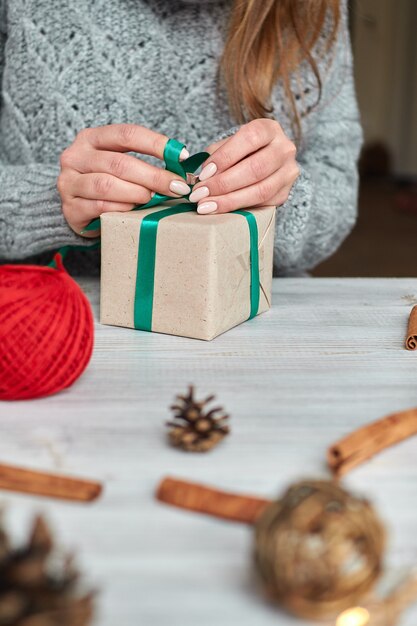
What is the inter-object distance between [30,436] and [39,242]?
46cm

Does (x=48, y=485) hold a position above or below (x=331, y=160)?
above

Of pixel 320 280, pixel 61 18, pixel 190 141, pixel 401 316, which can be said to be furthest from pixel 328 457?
pixel 61 18

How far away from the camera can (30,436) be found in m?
0.50

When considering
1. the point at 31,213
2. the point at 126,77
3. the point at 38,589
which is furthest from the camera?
the point at 126,77

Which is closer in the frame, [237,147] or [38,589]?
[38,589]

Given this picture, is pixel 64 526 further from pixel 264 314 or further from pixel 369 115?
pixel 369 115

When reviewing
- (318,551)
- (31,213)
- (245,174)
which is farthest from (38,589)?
(31,213)

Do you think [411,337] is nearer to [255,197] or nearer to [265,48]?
[255,197]

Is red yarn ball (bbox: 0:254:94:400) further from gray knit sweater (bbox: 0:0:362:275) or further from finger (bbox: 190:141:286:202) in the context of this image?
gray knit sweater (bbox: 0:0:362:275)

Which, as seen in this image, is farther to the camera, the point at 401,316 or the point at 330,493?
the point at 401,316

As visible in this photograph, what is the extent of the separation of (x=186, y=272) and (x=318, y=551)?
1.35ft

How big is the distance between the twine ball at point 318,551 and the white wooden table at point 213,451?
2cm

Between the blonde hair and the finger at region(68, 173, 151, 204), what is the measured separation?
0.29m

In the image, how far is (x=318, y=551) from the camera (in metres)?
0.32
